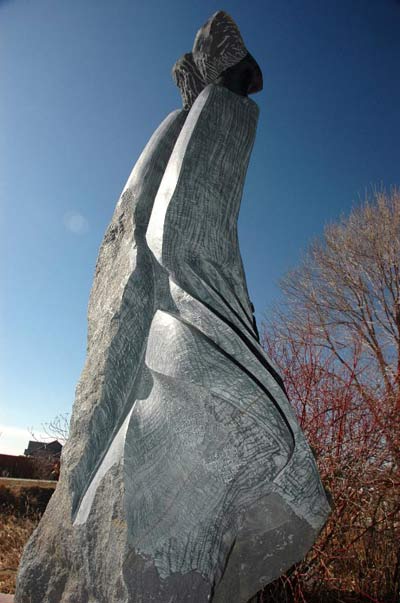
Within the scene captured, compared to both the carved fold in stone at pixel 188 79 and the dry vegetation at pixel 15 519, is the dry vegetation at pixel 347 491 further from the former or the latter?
the carved fold in stone at pixel 188 79

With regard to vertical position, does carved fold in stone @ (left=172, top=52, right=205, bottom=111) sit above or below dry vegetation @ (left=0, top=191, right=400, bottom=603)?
above

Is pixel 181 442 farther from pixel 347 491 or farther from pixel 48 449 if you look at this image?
pixel 48 449

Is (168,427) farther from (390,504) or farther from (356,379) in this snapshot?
(356,379)

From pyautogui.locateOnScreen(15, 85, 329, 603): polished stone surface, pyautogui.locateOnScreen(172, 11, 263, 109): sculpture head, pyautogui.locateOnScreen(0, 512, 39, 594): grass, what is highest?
pyautogui.locateOnScreen(172, 11, 263, 109): sculpture head

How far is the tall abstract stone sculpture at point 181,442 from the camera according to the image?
1.00 m

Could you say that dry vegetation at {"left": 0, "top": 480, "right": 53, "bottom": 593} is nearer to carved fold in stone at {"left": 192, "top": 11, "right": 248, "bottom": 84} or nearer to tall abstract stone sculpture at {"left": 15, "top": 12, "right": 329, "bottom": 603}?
tall abstract stone sculpture at {"left": 15, "top": 12, "right": 329, "bottom": 603}

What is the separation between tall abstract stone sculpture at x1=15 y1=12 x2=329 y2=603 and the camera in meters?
1.00

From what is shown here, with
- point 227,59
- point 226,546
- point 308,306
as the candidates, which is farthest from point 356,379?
point 308,306

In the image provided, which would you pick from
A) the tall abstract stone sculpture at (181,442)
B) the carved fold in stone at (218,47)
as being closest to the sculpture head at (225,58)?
the carved fold in stone at (218,47)

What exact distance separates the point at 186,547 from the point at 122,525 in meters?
0.15

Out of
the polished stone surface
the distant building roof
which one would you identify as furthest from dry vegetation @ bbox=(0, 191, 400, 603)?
the distant building roof

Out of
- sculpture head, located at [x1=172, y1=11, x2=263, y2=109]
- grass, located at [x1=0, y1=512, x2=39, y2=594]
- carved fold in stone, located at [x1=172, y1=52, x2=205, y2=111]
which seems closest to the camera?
sculpture head, located at [x1=172, y1=11, x2=263, y2=109]

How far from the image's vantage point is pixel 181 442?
3.56 ft

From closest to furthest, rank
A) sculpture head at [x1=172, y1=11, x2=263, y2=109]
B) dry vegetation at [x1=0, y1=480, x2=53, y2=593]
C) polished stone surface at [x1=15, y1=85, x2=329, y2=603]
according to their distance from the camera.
→ polished stone surface at [x1=15, y1=85, x2=329, y2=603] → sculpture head at [x1=172, y1=11, x2=263, y2=109] → dry vegetation at [x1=0, y1=480, x2=53, y2=593]
